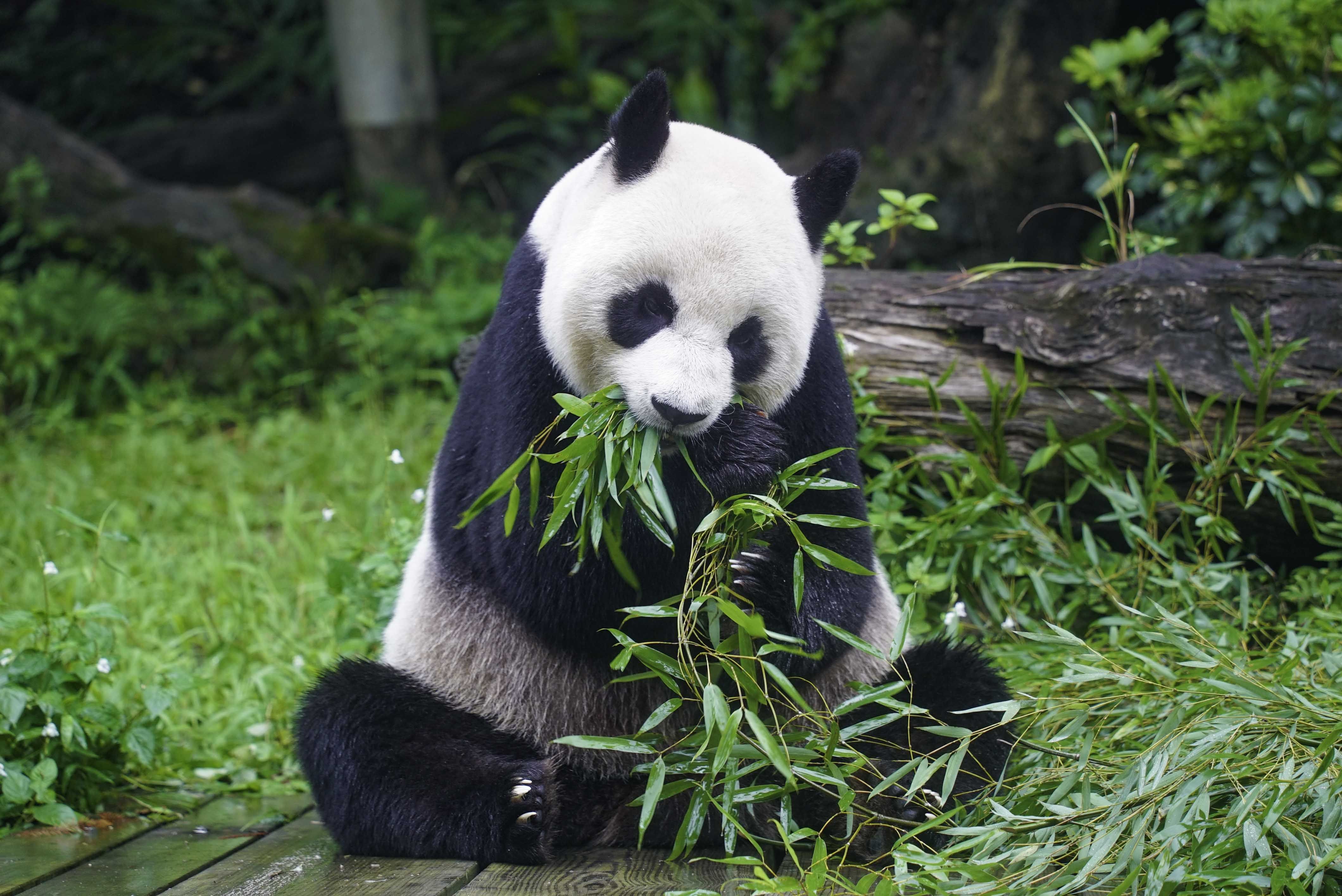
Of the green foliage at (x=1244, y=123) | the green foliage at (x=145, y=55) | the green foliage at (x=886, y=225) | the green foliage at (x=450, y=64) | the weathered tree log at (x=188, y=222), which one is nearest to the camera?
→ the green foliage at (x=886, y=225)

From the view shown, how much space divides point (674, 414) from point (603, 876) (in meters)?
0.91

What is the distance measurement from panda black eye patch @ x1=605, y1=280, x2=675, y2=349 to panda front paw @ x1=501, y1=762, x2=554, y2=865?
3.03ft

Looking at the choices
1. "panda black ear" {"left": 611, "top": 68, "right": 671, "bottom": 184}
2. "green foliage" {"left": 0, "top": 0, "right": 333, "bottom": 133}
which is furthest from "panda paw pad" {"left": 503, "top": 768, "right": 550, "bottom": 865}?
"green foliage" {"left": 0, "top": 0, "right": 333, "bottom": 133}

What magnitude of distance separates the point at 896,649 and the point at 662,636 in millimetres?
551

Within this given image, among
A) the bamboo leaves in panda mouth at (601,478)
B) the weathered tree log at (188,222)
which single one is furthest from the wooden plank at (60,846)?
the weathered tree log at (188,222)

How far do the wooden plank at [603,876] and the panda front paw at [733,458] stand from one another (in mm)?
725

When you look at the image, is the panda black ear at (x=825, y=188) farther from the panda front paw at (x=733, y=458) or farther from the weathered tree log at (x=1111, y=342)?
the weathered tree log at (x=1111, y=342)

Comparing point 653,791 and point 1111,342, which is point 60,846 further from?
point 1111,342

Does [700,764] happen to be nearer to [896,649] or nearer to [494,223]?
[896,649]

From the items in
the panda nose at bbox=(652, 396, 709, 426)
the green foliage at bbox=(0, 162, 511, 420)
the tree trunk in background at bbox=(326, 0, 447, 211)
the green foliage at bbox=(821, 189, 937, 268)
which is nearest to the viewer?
the panda nose at bbox=(652, 396, 709, 426)

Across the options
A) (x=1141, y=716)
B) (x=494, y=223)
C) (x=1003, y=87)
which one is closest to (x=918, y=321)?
(x=1141, y=716)

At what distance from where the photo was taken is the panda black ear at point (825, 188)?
232cm

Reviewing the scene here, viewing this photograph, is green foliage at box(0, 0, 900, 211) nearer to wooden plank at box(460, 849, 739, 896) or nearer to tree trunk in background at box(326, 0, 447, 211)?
tree trunk in background at box(326, 0, 447, 211)

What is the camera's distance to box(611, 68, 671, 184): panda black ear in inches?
86.0
